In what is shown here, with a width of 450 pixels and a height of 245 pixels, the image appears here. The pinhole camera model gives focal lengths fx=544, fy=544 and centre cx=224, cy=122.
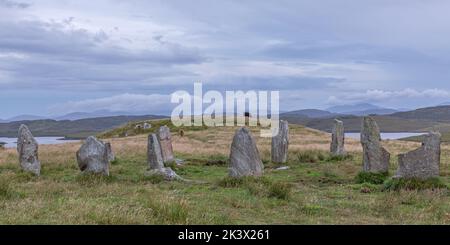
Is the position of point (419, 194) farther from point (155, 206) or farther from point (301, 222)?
point (155, 206)

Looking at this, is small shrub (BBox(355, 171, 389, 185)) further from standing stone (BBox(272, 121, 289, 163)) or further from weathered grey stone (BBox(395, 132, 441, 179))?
standing stone (BBox(272, 121, 289, 163))

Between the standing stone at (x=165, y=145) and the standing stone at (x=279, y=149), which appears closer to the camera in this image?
the standing stone at (x=165, y=145)

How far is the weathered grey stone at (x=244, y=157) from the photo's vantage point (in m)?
22.4

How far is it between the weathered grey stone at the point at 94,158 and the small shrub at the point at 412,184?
1137 cm

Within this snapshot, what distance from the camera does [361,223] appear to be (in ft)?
44.0

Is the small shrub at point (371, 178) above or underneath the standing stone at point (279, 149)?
underneath

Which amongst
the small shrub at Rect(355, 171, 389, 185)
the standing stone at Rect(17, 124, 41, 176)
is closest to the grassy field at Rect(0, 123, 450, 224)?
the small shrub at Rect(355, 171, 389, 185)

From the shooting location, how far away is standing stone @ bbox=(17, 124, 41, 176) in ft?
80.6

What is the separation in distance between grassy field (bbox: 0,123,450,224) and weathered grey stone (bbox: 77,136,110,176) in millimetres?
819

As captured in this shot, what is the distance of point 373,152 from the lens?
2398 cm

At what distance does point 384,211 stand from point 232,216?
14.6ft

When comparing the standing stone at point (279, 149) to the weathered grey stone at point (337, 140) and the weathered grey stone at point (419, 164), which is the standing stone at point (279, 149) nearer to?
the weathered grey stone at point (337, 140)

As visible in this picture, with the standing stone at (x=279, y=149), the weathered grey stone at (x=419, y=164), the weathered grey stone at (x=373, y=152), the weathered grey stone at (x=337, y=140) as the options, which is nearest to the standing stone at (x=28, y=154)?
the standing stone at (x=279, y=149)
